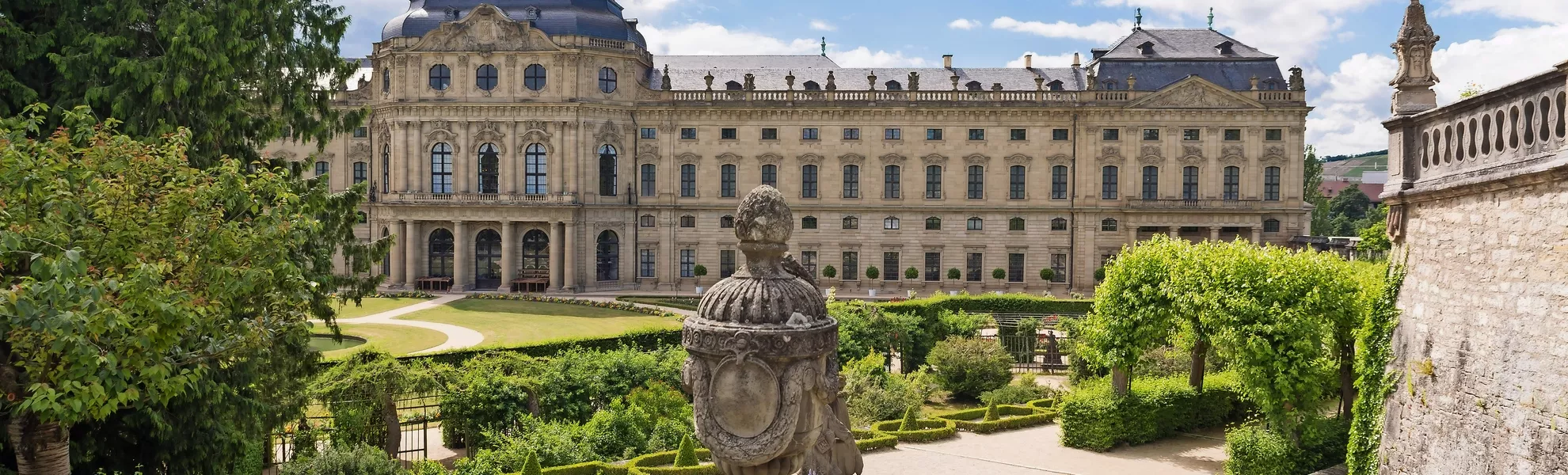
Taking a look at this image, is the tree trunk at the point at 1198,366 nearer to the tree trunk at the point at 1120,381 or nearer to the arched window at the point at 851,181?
the tree trunk at the point at 1120,381

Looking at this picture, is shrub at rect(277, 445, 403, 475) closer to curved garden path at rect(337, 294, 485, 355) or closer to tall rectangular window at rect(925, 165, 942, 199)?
curved garden path at rect(337, 294, 485, 355)

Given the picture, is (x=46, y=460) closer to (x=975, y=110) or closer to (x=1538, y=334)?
(x=1538, y=334)

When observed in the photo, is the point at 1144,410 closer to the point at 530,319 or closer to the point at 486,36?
the point at 530,319

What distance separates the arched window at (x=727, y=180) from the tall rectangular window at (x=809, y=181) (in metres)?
3.78

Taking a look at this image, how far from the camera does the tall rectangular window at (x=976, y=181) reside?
54.1 metres

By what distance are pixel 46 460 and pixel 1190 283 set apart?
60.5 ft

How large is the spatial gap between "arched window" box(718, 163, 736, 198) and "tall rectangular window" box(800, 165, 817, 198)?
3.78 m

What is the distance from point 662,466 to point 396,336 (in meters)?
19.8

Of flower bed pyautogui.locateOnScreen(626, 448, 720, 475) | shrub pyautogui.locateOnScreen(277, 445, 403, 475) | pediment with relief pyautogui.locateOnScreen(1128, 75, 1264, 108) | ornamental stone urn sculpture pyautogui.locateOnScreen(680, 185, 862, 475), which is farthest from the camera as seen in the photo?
pediment with relief pyautogui.locateOnScreen(1128, 75, 1264, 108)

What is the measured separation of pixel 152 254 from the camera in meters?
10.3

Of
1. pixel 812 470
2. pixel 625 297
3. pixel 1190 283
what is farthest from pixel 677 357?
pixel 625 297

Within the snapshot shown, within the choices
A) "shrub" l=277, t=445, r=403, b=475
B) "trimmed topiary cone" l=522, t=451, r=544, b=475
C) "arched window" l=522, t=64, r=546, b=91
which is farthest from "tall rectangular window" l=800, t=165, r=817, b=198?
"trimmed topiary cone" l=522, t=451, r=544, b=475

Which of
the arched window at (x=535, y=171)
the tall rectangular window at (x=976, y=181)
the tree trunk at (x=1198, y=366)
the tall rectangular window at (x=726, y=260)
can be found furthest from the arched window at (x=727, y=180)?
the tree trunk at (x=1198, y=366)

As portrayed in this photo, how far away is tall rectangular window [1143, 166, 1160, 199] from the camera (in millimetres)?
52812
